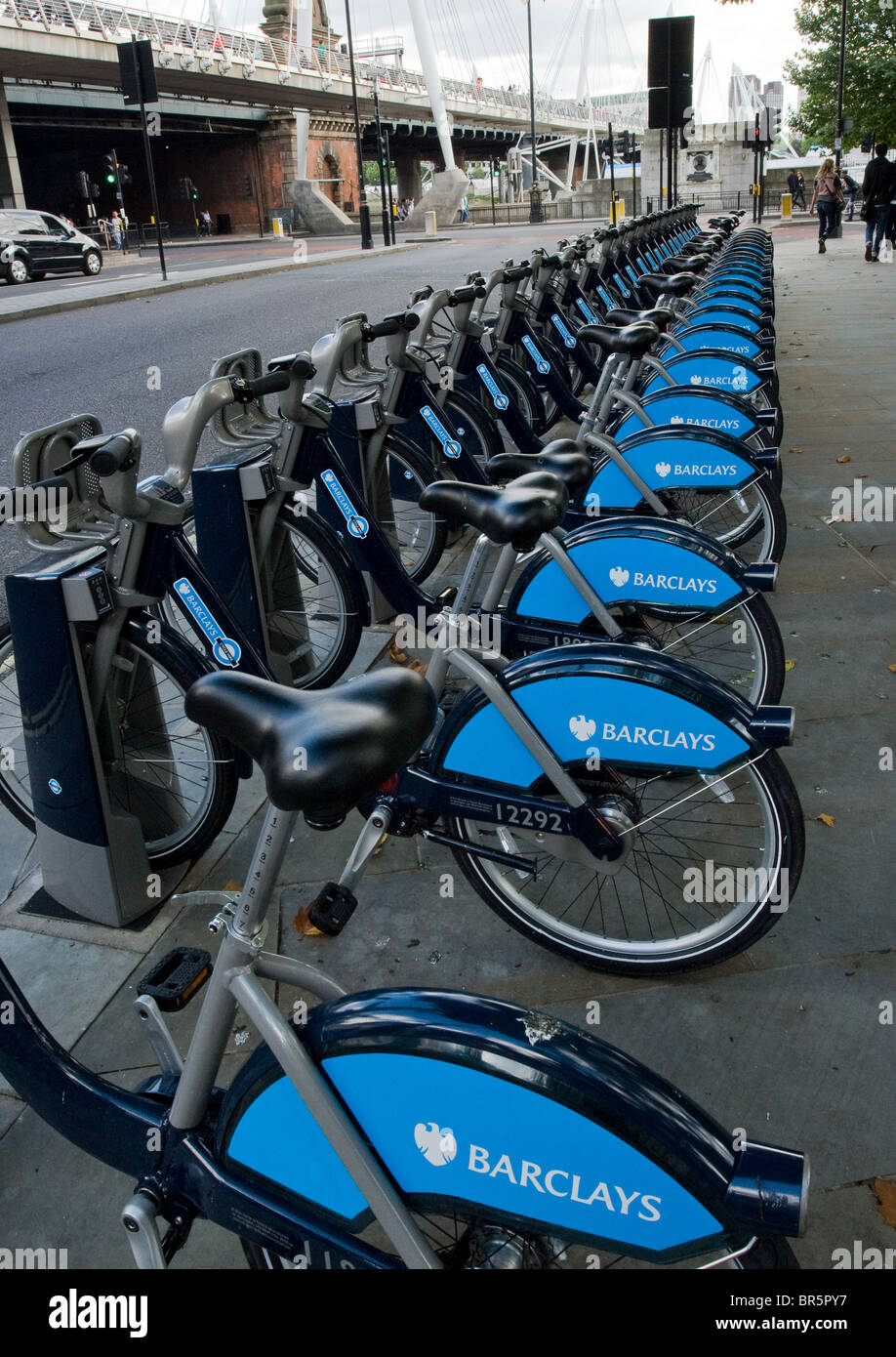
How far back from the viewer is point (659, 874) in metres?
2.88

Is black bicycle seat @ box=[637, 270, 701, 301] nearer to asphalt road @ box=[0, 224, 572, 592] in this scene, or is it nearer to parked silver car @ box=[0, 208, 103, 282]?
asphalt road @ box=[0, 224, 572, 592]

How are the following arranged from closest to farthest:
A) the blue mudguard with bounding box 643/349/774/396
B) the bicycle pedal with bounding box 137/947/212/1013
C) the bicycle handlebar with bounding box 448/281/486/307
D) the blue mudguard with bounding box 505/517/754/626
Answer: the bicycle pedal with bounding box 137/947/212/1013
the blue mudguard with bounding box 505/517/754/626
the bicycle handlebar with bounding box 448/281/486/307
the blue mudguard with bounding box 643/349/774/396

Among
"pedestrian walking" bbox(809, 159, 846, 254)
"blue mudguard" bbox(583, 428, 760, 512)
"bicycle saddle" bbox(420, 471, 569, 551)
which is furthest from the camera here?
"pedestrian walking" bbox(809, 159, 846, 254)

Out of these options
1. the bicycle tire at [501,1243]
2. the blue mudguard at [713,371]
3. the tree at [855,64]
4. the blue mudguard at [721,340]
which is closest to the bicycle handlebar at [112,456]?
the bicycle tire at [501,1243]

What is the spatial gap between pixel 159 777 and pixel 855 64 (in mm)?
39024

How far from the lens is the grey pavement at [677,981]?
200 centimetres

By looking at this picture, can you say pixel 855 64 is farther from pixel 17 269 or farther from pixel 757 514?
pixel 757 514

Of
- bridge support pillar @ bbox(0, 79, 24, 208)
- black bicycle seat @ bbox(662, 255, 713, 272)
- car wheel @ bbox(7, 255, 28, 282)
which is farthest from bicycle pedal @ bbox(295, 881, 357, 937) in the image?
bridge support pillar @ bbox(0, 79, 24, 208)

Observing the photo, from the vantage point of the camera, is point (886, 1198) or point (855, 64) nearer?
point (886, 1198)

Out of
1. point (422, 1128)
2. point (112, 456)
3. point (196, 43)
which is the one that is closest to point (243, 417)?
point (112, 456)

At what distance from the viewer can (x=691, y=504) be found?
461 centimetres

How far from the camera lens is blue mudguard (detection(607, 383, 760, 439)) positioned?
4.70 metres

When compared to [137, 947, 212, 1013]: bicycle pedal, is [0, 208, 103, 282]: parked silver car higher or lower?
higher

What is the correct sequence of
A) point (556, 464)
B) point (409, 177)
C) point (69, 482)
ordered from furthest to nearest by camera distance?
point (409, 177)
point (556, 464)
point (69, 482)
